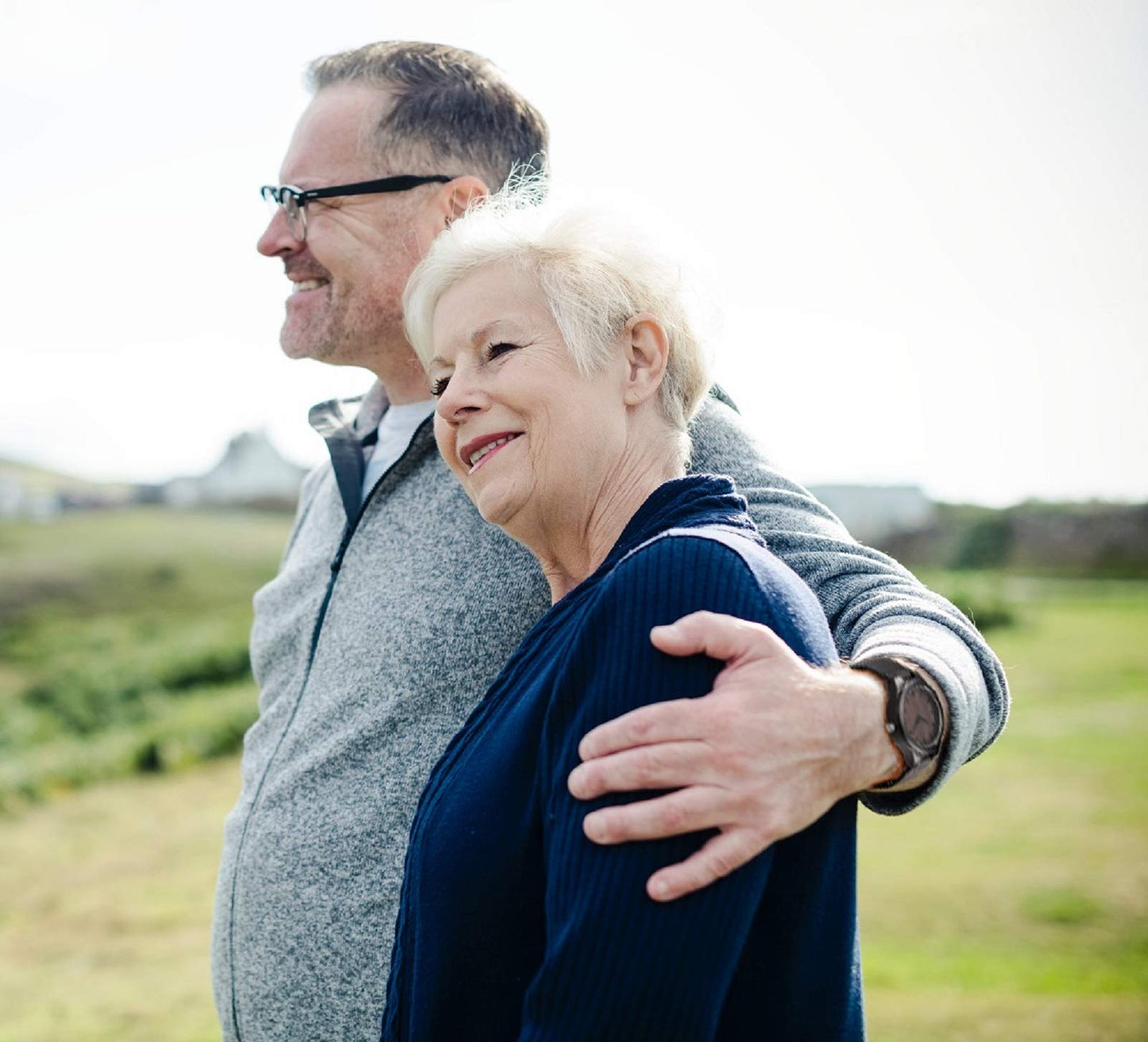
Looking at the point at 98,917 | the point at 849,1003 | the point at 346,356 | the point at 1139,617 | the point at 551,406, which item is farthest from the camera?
the point at 1139,617

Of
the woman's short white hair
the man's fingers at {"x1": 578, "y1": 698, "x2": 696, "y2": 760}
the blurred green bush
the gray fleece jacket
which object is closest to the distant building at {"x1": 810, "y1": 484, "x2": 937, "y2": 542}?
the blurred green bush

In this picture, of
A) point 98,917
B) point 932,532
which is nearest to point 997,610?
point 932,532

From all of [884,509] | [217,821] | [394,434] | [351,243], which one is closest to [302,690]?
[394,434]

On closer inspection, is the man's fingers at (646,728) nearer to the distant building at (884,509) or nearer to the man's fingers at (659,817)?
the man's fingers at (659,817)

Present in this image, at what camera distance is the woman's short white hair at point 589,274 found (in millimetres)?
1363

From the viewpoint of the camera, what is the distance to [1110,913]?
5.68 metres

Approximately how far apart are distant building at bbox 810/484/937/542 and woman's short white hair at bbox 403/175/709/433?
33.6 feet

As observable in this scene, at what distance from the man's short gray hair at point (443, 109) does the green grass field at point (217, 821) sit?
399 centimetres

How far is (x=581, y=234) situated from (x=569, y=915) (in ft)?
2.90

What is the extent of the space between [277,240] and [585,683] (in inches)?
64.3

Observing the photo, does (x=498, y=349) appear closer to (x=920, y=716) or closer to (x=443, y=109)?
(x=920, y=716)

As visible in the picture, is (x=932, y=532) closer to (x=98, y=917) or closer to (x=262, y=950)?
(x=98, y=917)

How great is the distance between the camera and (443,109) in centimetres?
225

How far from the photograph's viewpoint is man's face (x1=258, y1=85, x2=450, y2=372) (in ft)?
7.29
